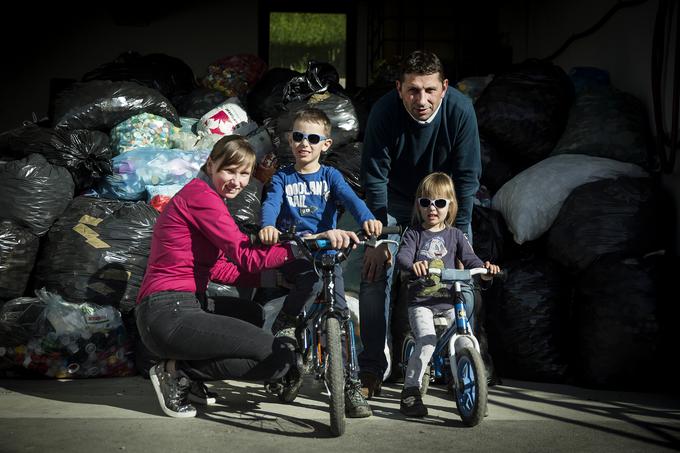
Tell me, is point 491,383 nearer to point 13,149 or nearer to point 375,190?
point 375,190

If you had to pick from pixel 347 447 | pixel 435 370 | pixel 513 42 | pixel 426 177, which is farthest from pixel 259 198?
pixel 513 42

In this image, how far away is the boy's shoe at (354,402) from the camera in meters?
3.34

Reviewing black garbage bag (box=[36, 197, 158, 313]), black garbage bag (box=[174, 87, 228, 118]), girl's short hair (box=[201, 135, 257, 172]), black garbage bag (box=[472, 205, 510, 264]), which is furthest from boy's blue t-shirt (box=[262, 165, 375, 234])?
black garbage bag (box=[174, 87, 228, 118])

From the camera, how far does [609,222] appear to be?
4.47 metres

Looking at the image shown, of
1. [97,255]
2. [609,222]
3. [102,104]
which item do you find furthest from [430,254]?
[102,104]

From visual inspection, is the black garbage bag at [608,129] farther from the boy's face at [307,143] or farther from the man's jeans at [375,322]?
the boy's face at [307,143]

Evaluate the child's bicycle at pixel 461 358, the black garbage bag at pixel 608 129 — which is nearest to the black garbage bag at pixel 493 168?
the black garbage bag at pixel 608 129

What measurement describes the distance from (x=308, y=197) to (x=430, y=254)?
0.63 metres

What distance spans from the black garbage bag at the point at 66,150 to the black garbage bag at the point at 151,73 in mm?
942

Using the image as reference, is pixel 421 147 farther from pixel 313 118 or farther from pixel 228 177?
pixel 228 177

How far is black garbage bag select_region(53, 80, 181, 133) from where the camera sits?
5031mm

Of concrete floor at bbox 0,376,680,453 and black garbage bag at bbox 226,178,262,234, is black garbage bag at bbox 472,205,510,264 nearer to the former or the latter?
concrete floor at bbox 0,376,680,453

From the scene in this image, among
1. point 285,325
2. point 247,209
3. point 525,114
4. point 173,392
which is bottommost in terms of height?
point 173,392

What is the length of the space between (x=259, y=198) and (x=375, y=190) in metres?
1.15
